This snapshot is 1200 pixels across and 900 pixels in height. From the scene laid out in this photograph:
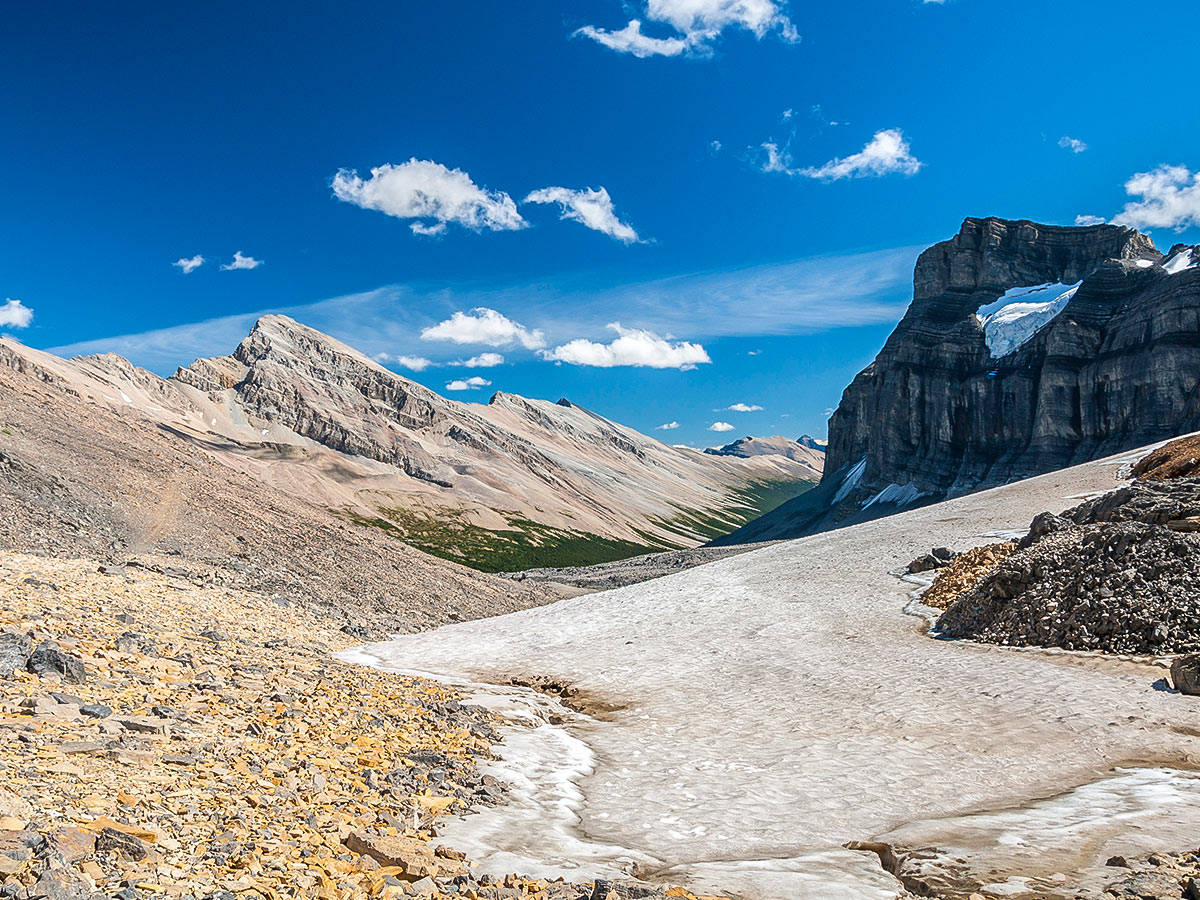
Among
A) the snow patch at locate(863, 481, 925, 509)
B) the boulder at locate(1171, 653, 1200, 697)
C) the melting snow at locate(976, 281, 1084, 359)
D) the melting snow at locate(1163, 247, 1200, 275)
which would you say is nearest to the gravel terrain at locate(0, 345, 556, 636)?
the boulder at locate(1171, 653, 1200, 697)

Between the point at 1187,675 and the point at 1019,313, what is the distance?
144506mm

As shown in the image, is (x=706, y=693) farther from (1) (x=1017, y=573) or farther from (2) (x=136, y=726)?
(2) (x=136, y=726)

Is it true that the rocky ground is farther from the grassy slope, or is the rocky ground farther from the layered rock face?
the grassy slope

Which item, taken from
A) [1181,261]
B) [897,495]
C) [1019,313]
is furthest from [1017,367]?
[1181,261]

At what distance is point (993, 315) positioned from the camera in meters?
144

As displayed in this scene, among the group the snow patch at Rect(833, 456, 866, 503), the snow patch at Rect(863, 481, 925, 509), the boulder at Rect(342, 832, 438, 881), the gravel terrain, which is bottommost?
the boulder at Rect(342, 832, 438, 881)

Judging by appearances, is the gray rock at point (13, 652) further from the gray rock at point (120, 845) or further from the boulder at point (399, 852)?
the boulder at point (399, 852)

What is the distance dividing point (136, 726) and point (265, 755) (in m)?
1.74

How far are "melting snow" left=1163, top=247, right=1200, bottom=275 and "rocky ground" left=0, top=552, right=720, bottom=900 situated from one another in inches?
5926

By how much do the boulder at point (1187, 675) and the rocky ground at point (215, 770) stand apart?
13.6 meters

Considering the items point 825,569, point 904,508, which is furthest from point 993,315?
point 825,569

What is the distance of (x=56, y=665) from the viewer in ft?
35.4

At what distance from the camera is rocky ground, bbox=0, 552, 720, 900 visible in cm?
624

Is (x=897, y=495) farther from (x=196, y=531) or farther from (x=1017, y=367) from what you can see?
(x=196, y=531)
